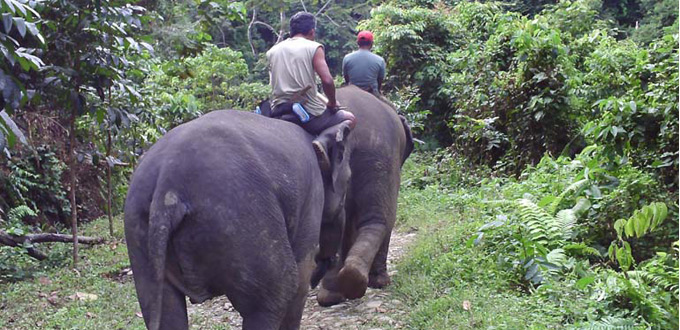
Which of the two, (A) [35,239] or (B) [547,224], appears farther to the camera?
(A) [35,239]

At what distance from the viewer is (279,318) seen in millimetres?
4152

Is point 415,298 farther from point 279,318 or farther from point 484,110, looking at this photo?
point 484,110

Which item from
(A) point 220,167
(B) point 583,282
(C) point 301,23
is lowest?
(B) point 583,282

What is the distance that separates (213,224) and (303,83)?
1.82 m

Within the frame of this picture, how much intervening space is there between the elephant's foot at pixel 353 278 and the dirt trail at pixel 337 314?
0.31m

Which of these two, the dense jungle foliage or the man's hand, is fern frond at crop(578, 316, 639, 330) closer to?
the dense jungle foliage

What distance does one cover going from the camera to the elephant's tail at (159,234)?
3625 mm

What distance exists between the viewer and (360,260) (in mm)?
5770

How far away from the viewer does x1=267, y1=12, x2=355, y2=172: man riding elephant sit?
5.25 metres

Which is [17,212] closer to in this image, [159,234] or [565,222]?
[159,234]

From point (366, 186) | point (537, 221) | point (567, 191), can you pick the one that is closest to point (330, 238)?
point (366, 186)

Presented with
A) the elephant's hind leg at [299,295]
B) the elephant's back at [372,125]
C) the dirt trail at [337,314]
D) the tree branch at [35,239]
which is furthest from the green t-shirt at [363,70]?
the tree branch at [35,239]

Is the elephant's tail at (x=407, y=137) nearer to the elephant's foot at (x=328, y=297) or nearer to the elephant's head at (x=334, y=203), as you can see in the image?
the elephant's head at (x=334, y=203)

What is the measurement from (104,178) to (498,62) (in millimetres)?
6293
